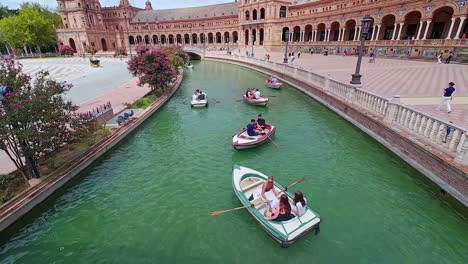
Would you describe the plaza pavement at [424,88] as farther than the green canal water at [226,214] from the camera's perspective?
Yes

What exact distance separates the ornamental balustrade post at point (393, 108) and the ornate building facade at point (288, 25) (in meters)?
21.5

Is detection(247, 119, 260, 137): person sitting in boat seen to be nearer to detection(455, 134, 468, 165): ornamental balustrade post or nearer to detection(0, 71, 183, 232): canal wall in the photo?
detection(0, 71, 183, 232): canal wall

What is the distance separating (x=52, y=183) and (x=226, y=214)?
659 cm

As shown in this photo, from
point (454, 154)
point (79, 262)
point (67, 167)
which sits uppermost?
point (454, 154)

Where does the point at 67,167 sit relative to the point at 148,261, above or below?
above

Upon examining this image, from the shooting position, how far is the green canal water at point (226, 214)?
6.62m

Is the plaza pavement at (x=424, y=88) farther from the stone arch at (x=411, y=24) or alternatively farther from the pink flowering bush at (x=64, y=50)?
the pink flowering bush at (x=64, y=50)

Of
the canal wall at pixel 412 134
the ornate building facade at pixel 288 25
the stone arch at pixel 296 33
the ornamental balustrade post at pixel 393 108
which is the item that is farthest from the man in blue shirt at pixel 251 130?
the stone arch at pixel 296 33

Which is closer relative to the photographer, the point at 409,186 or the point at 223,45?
the point at 409,186

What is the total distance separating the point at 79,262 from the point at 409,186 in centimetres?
1134

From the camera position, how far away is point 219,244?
6.90 meters

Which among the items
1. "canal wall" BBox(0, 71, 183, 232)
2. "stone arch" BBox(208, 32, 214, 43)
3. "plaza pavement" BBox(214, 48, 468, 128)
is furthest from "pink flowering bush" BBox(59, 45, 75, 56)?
"plaza pavement" BBox(214, 48, 468, 128)

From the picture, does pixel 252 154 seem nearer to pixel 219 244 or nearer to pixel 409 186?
pixel 219 244

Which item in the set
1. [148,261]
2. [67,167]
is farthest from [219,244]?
[67,167]
